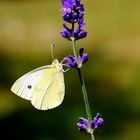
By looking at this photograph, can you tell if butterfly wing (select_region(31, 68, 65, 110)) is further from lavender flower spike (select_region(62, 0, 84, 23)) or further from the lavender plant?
lavender flower spike (select_region(62, 0, 84, 23))

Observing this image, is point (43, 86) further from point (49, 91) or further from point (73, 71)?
point (73, 71)

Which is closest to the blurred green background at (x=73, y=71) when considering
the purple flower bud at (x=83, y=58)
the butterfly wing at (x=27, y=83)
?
the butterfly wing at (x=27, y=83)

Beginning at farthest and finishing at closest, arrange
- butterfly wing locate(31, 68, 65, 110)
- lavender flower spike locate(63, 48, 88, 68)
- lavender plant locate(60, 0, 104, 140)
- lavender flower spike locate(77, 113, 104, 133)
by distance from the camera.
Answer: butterfly wing locate(31, 68, 65, 110) → lavender flower spike locate(77, 113, 104, 133) → lavender flower spike locate(63, 48, 88, 68) → lavender plant locate(60, 0, 104, 140)

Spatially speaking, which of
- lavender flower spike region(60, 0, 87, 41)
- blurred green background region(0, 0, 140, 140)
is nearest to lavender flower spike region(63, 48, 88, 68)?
lavender flower spike region(60, 0, 87, 41)

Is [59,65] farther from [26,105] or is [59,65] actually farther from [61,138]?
[26,105]

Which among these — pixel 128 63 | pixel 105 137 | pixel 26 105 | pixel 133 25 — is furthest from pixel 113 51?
pixel 105 137

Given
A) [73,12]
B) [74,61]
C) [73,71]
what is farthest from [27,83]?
[73,71]

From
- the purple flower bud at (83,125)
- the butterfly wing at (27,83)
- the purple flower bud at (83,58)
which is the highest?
the purple flower bud at (83,58)

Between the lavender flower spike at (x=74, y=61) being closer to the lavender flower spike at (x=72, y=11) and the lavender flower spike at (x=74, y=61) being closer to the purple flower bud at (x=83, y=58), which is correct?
the purple flower bud at (x=83, y=58)
